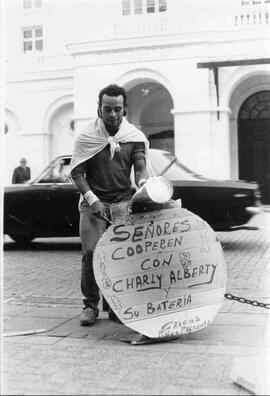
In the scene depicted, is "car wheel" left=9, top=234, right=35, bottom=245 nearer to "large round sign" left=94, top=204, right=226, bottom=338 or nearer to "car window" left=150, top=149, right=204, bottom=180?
"car window" left=150, top=149, right=204, bottom=180

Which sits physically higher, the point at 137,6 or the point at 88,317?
the point at 137,6

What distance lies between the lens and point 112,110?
473 centimetres

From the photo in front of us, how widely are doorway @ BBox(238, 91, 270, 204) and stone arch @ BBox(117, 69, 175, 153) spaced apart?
2760mm

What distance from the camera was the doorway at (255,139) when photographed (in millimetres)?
21062

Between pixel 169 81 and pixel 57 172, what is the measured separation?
33.4 ft

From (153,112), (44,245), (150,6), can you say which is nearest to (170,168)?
(44,245)

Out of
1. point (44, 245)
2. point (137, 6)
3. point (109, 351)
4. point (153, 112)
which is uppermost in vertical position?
point (137, 6)

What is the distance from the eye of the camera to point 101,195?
492 cm

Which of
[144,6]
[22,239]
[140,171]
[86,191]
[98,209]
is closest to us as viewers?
[98,209]

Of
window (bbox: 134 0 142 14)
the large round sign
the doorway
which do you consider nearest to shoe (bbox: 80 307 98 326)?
the large round sign

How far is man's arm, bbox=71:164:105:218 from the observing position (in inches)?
181

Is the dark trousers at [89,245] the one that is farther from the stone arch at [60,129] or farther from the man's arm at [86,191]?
the stone arch at [60,129]

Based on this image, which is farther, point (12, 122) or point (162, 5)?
point (12, 122)

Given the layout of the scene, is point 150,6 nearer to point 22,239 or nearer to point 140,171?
point 22,239
